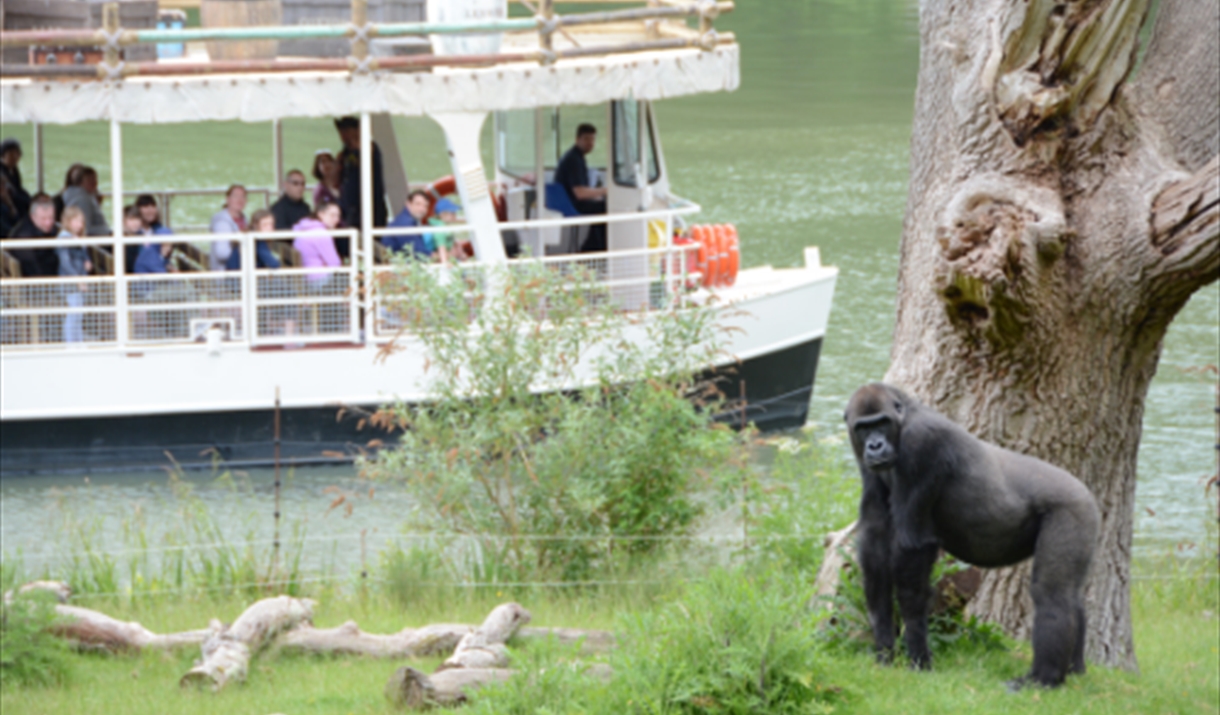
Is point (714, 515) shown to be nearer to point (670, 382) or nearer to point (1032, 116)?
Answer: point (670, 382)

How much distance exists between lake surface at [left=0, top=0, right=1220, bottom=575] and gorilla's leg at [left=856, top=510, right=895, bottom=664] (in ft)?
11.0

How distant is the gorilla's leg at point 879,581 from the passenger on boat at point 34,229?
8278mm

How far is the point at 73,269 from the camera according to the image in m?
11.5

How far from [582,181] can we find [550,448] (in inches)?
230

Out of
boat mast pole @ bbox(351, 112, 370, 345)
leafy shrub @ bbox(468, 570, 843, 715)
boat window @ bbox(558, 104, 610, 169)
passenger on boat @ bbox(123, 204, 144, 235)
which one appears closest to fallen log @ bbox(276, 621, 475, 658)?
leafy shrub @ bbox(468, 570, 843, 715)

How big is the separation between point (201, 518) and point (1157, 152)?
539 centimetres

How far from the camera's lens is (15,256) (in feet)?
38.3

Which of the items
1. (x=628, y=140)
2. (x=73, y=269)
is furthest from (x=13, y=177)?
(x=628, y=140)

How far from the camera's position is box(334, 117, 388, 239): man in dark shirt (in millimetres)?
12695

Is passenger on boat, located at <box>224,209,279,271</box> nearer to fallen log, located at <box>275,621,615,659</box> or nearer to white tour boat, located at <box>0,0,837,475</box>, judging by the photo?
white tour boat, located at <box>0,0,837,475</box>

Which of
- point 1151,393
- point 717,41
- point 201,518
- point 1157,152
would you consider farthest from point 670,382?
point 1151,393

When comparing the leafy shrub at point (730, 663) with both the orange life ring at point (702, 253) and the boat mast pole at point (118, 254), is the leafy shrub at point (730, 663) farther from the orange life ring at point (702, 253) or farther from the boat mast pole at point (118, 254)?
the orange life ring at point (702, 253)

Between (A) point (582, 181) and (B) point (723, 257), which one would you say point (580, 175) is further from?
(B) point (723, 257)

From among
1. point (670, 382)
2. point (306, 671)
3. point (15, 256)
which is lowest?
point (306, 671)
